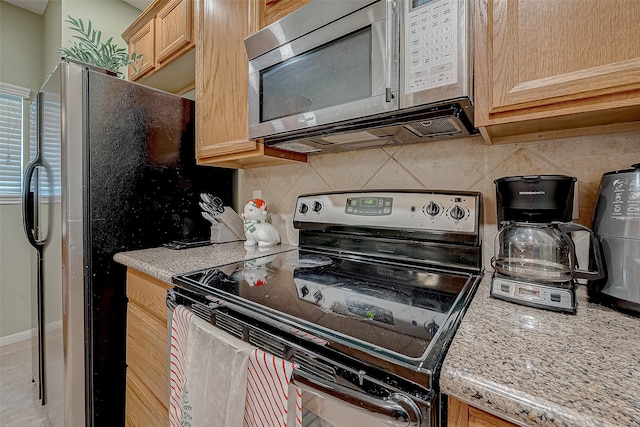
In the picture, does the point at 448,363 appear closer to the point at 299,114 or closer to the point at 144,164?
the point at 299,114

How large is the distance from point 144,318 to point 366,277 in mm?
870

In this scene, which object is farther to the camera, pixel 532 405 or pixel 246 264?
pixel 246 264

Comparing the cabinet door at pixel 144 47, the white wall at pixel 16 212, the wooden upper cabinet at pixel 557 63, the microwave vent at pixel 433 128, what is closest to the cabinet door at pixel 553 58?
the wooden upper cabinet at pixel 557 63

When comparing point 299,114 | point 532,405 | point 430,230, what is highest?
point 299,114

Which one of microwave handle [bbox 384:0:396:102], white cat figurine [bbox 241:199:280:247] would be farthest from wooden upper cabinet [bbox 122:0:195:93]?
microwave handle [bbox 384:0:396:102]

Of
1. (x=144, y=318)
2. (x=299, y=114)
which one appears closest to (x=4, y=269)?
(x=144, y=318)

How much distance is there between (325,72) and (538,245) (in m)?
0.82

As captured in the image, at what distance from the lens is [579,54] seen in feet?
1.95

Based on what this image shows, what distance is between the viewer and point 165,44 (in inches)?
65.6

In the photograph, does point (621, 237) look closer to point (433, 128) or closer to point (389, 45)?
point (433, 128)

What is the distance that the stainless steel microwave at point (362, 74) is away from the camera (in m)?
0.73

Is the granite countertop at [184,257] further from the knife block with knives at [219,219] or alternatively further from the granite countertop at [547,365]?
the granite countertop at [547,365]

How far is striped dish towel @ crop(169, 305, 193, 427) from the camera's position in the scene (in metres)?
0.80

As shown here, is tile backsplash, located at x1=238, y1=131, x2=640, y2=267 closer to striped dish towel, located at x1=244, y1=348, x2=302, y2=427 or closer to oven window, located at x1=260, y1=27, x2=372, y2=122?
oven window, located at x1=260, y1=27, x2=372, y2=122
